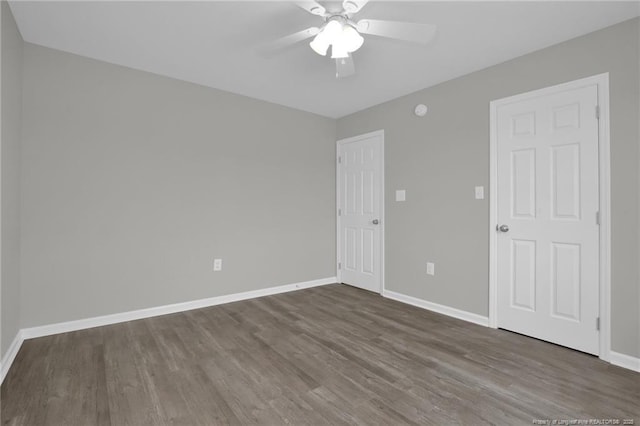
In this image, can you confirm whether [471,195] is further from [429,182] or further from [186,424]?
[186,424]

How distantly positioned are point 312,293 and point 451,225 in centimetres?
191

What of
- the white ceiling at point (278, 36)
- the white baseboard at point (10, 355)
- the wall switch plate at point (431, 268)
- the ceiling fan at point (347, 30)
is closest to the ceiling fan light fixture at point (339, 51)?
the ceiling fan at point (347, 30)

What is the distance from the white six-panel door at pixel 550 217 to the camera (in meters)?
2.28

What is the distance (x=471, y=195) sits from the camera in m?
2.99

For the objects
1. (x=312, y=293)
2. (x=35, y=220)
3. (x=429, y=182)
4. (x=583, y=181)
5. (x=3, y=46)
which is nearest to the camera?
(x=3, y=46)

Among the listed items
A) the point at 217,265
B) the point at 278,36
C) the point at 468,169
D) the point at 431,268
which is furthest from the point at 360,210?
the point at 278,36

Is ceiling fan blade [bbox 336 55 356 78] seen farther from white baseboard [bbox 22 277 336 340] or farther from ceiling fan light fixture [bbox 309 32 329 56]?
white baseboard [bbox 22 277 336 340]

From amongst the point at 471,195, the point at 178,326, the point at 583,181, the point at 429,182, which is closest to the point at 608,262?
the point at 583,181

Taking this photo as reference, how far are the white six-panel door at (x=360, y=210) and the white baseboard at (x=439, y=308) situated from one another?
10.3 inches

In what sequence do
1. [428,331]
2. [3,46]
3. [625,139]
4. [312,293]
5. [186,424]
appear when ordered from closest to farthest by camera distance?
[186,424] → [3,46] → [625,139] → [428,331] → [312,293]

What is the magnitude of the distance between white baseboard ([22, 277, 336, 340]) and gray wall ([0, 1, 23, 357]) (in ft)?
0.65

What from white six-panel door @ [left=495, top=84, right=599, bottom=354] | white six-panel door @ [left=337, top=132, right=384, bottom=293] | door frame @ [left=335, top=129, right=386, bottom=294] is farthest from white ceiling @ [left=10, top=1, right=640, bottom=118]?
white six-panel door @ [left=337, top=132, right=384, bottom=293]

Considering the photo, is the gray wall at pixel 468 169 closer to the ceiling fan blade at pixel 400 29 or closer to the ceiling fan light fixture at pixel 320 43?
the ceiling fan blade at pixel 400 29

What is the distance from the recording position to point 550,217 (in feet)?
8.14
